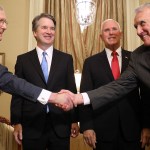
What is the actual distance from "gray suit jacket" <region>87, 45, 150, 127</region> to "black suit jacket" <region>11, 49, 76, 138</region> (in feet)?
0.77

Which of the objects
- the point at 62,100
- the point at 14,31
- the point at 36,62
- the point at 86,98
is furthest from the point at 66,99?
the point at 14,31

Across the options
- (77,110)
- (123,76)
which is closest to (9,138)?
(77,110)

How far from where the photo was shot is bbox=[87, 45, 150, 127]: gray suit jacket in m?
2.36

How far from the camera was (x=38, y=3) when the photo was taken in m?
→ 4.30

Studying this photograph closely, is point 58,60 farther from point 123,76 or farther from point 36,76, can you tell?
point 123,76

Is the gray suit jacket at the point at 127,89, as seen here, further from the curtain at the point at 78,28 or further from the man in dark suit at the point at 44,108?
the curtain at the point at 78,28

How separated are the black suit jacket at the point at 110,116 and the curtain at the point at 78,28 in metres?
1.90

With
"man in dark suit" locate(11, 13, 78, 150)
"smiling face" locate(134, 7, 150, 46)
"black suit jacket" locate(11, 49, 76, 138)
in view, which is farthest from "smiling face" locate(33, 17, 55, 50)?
"smiling face" locate(134, 7, 150, 46)

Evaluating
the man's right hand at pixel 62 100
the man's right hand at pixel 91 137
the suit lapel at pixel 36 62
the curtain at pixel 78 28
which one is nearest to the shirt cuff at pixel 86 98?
the man's right hand at pixel 62 100

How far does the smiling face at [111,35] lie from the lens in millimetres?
2705

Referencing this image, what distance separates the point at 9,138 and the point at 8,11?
83.4 inches

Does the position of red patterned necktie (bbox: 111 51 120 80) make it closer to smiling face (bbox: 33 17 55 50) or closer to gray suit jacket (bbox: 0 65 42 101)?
smiling face (bbox: 33 17 55 50)

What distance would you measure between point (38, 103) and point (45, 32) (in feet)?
2.19

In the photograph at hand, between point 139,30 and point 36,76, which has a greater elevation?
point 139,30
